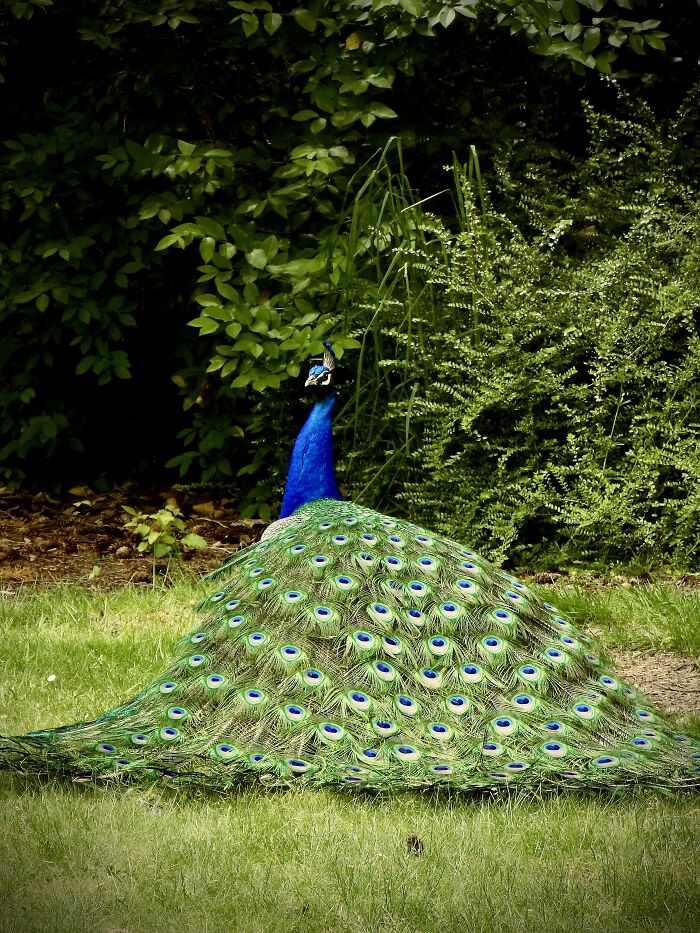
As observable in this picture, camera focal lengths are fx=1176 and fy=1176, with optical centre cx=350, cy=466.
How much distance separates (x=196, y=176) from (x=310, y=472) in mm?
2347

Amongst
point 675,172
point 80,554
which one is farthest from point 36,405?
point 675,172

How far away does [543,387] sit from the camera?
588 cm

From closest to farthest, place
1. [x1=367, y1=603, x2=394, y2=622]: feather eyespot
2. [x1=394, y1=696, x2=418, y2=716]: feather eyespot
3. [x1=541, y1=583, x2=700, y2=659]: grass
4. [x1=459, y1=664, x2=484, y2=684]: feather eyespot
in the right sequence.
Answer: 1. [x1=394, y1=696, x2=418, y2=716]: feather eyespot
2. [x1=459, y1=664, x2=484, y2=684]: feather eyespot
3. [x1=367, y1=603, x2=394, y2=622]: feather eyespot
4. [x1=541, y1=583, x2=700, y2=659]: grass

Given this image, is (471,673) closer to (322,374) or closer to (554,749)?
(554,749)

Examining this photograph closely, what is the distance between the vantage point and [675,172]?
6641mm

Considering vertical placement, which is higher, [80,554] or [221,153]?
[221,153]

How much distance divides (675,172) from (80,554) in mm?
3918

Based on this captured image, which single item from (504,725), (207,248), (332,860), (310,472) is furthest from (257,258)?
(332,860)

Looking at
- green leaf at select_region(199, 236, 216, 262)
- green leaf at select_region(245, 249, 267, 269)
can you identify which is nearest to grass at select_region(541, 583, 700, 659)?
green leaf at select_region(245, 249, 267, 269)

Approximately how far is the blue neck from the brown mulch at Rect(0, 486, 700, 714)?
1184 millimetres

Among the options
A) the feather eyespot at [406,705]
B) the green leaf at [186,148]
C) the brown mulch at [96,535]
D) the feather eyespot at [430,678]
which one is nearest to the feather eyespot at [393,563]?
the feather eyespot at [430,678]

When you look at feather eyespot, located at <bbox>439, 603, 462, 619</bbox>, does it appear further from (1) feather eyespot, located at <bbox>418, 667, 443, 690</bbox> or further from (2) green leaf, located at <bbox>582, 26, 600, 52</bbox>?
(2) green leaf, located at <bbox>582, 26, 600, 52</bbox>

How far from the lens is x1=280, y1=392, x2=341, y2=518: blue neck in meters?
4.72

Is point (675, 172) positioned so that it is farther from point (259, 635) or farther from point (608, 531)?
point (259, 635)
